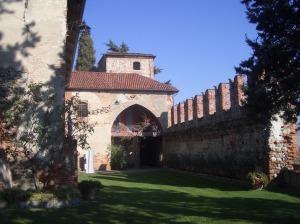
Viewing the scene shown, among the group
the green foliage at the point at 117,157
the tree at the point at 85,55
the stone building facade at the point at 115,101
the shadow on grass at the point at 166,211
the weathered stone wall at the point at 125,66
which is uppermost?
the tree at the point at 85,55

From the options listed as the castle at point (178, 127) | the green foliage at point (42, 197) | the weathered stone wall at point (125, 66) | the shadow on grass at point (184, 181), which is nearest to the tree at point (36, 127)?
the green foliage at point (42, 197)

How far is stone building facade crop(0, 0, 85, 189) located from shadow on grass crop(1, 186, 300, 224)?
1.69 meters

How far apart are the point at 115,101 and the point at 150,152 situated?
6493 millimetres

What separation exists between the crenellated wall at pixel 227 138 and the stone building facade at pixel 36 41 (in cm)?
484

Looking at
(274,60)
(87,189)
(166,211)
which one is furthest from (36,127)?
(274,60)

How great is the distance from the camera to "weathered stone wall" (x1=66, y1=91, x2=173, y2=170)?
32.6 metres

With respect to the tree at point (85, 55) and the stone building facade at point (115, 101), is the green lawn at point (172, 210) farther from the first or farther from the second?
the tree at point (85, 55)

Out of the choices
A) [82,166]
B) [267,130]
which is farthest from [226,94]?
[82,166]

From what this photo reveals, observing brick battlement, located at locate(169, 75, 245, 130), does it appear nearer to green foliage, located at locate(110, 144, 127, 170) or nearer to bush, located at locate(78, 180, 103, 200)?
green foliage, located at locate(110, 144, 127, 170)

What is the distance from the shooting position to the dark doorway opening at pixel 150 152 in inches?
1384

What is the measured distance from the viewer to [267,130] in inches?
623

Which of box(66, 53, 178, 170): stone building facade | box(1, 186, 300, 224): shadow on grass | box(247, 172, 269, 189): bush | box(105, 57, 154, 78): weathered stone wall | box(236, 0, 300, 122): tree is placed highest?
box(105, 57, 154, 78): weathered stone wall

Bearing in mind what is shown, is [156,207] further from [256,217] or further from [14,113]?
[14,113]

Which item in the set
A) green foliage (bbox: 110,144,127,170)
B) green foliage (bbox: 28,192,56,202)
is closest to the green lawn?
green foliage (bbox: 28,192,56,202)
